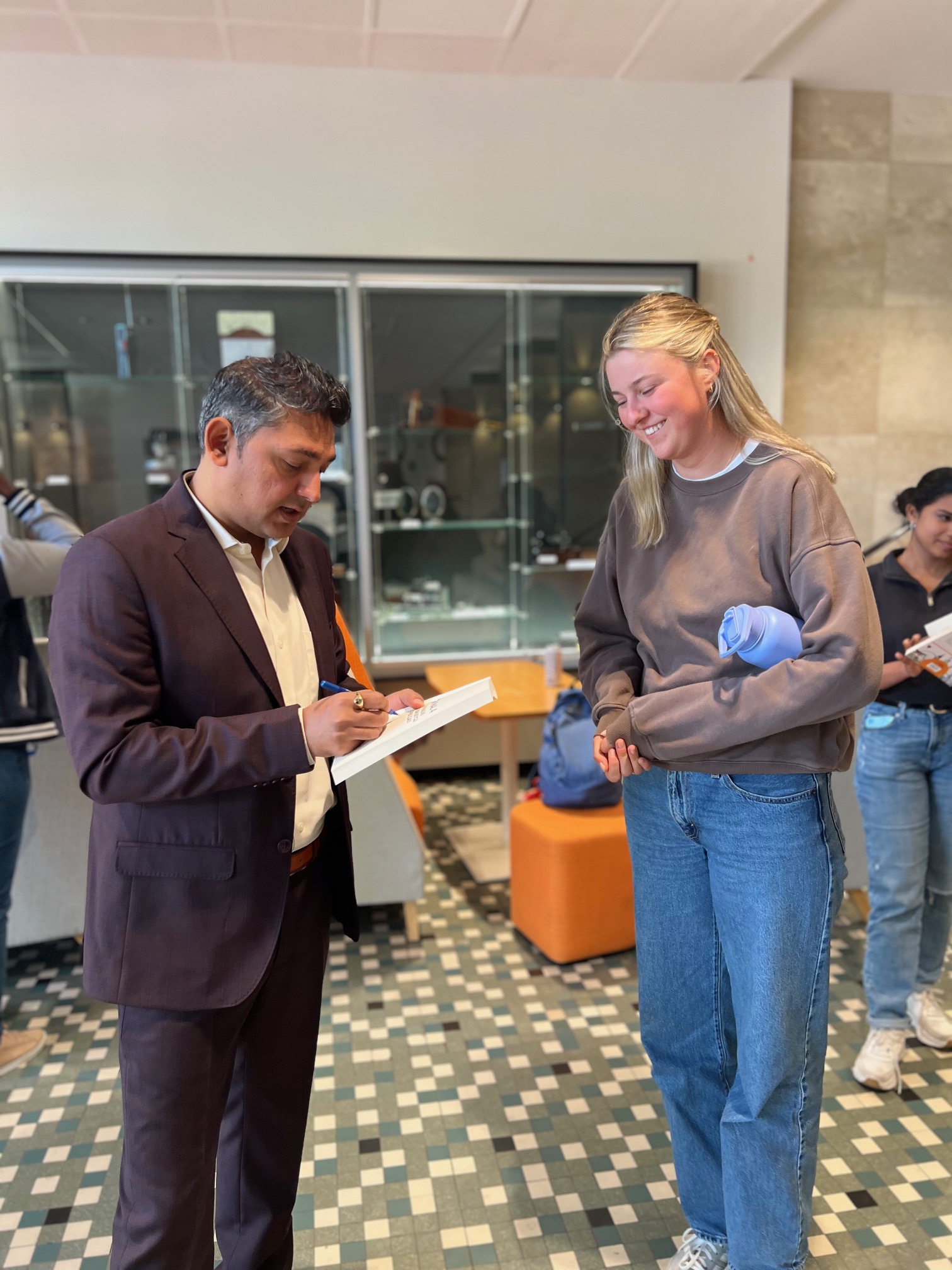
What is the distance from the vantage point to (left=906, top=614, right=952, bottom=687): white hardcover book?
215 cm

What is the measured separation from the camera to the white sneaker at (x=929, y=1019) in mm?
2666

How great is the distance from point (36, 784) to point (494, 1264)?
2028 millimetres

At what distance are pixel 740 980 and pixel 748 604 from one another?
65 centimetres

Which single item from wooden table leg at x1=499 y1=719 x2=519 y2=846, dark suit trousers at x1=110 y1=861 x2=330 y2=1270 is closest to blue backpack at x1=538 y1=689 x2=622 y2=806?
wooden table leg at x1=499 y1=719 x2=519 y2=846

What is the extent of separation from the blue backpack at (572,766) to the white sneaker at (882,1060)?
106 cm

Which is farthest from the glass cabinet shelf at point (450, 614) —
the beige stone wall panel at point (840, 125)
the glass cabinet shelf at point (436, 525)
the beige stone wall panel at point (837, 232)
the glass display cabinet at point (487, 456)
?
the beige stone wall panel at point (840, 125)

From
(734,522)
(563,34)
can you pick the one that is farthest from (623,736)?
(563,34)

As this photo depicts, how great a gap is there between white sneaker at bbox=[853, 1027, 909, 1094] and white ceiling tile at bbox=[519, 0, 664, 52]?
410cm

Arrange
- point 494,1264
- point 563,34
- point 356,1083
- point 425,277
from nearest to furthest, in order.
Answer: point 494,1264 < point 356,1083 < point 563,34 < point 425,277

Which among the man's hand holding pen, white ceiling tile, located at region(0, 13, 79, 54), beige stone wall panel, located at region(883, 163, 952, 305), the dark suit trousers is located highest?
white ceiling tile, located at region(0, 13, 79, 54)

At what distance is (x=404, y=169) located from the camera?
15.3ft

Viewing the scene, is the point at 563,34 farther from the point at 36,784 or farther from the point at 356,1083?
the point at 356,1083

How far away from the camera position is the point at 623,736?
159cm

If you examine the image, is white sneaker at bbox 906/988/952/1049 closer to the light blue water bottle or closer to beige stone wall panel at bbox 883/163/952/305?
the light blue water bottle
